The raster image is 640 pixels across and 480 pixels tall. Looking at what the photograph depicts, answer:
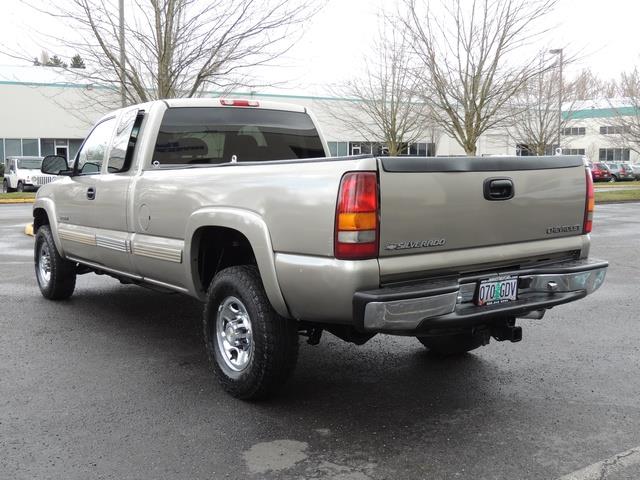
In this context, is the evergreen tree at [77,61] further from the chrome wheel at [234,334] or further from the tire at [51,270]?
the chrome wheel at [234,334]

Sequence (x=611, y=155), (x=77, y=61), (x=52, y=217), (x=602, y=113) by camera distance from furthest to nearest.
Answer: (x=611, y=155) < (x=602, y=113) < (x=77, y=61) < (x=52, y=217)

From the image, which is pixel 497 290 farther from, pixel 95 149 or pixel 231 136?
pixel 95 149

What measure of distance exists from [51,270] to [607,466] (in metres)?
5.54

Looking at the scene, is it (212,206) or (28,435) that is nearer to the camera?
(28,435)

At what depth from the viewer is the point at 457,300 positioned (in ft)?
11.8

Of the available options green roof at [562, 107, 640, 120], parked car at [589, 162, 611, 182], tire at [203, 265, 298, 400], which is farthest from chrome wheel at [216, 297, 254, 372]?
parked car at [589, 162, 611, 182]

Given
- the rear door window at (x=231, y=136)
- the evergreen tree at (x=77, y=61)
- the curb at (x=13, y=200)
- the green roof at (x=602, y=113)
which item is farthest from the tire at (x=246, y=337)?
the green roof at (x=602, y=113)

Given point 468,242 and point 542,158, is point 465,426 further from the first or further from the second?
point 542,158

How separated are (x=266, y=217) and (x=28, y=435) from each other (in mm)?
1735

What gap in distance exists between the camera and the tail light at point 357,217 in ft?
11.1

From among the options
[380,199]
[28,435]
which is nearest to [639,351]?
[380,199]

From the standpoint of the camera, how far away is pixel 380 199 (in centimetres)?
342

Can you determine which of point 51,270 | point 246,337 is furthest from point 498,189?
point 51,270

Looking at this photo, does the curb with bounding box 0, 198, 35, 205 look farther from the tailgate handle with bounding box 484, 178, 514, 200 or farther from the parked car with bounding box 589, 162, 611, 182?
the parked car with bounding box 589, 162, 611, 182
